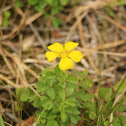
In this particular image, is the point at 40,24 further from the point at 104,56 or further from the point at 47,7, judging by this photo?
the point at 104,56

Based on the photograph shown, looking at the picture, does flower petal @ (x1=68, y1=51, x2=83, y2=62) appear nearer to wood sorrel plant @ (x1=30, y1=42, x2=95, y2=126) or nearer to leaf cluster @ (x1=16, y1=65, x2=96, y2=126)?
wood sorrel plant @ (x1=30, y1=42, x2=95, y2=126)

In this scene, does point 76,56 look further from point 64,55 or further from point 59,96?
point 59,96

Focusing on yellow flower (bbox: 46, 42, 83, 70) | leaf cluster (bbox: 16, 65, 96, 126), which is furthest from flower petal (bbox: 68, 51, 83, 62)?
leaf cluster (bbox: 16, 65, 96, 126)

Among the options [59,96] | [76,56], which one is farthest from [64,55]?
[59,96]

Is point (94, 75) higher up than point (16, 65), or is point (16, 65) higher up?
point (16, 65)

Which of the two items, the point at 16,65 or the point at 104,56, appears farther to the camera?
the point at 104,56

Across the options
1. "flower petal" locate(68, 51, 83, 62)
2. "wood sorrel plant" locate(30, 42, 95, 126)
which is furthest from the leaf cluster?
"flower petal" locate(68, 51, 83, 62)

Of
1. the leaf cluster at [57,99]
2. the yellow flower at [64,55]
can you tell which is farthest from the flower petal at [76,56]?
the leaf cluster at [57,99]

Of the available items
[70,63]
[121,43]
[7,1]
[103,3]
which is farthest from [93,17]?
[70,63]

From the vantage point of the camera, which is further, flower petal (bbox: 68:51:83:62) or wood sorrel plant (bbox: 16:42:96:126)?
flower petal (bbox: 68:51:83:62)

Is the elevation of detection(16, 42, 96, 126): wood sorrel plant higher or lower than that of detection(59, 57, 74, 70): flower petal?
lower

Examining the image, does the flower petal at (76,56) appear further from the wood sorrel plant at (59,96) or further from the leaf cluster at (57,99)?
the leaf cluster at (57,99)
